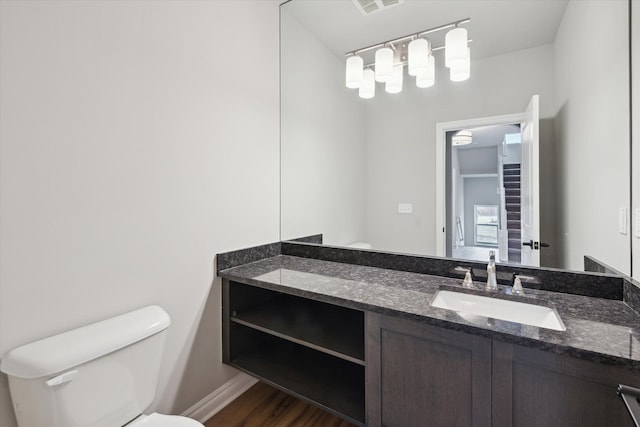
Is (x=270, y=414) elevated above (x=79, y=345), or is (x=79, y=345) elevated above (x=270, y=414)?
(x=79, y=345)

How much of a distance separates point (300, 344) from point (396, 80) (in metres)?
1.68

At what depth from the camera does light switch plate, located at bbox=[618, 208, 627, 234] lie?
1.14m

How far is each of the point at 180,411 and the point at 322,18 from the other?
2.56 meters

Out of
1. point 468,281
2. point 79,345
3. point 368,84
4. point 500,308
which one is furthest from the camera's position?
point 368,84

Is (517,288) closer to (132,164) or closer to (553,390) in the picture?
(553,390)

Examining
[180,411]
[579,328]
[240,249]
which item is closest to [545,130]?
[579,328]

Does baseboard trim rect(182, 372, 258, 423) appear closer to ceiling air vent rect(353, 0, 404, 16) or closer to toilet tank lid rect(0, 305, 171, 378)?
toilet tank lid rect(0, 305, 171, 378)

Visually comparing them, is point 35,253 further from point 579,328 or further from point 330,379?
point 579,328

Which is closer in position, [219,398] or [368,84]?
[219,398]

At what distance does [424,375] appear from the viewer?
1.09 m

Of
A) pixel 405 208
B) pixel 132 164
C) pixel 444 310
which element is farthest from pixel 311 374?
pixel 132 164

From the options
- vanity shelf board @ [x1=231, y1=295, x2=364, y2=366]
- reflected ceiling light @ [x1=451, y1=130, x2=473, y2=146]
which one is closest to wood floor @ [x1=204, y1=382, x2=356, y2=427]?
vanity shelf board @ [x1=231, y1=295, x2=364, y2=366]

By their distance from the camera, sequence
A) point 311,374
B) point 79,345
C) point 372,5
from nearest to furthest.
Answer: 1. point 79,345
2. point 311,374
3. point 372,5

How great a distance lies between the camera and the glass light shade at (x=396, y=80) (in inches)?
71.2
